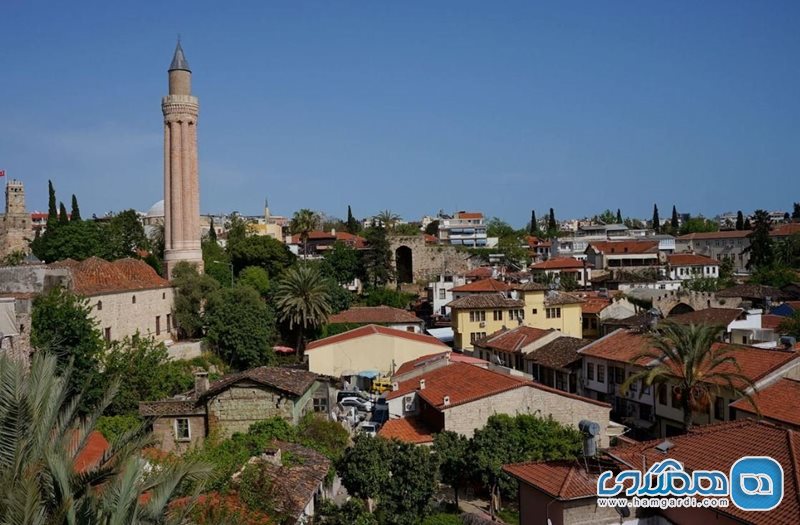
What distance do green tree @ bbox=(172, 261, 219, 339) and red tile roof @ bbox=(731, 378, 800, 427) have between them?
30026 millimetres

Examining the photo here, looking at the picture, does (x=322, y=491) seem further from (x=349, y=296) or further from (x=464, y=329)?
(x=349, y=296)

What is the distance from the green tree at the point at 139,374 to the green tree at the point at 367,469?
484 inches

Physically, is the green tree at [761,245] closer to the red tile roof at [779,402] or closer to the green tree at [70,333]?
the red tile roof at [779,402]

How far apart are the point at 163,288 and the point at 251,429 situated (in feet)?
66.3

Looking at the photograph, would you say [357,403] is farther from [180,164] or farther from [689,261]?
[689,261]

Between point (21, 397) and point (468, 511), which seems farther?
point (468, 511)

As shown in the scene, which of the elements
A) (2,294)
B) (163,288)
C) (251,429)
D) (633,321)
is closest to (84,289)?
(2,294)

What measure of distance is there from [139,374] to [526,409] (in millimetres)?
16239

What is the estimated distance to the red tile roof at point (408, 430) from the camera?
24688 mm

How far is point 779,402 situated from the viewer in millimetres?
22047

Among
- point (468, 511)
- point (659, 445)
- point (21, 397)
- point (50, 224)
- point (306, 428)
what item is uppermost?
point (50, 224)

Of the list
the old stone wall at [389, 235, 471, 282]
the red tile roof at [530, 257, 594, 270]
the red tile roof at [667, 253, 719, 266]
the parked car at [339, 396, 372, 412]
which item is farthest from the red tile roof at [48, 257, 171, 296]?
the red tile roof at [667, 253, 719, 266]

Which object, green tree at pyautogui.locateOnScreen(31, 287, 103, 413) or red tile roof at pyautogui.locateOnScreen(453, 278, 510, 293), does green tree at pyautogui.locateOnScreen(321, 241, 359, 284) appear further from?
green tree at pyautogui.locateOnScreen(31, 287, 103, 413)

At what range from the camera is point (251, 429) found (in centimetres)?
2317
